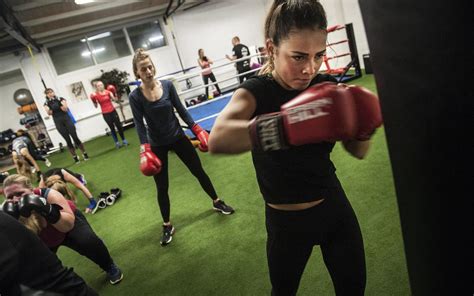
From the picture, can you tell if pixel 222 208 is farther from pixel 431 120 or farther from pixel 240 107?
pixel 431 120

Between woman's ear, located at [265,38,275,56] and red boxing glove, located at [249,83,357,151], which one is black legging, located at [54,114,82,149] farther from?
red boxing glove, located at [249,83,357,151]

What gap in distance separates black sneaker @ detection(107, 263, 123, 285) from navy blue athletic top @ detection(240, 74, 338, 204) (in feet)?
6.30

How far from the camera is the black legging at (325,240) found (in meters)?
1.08

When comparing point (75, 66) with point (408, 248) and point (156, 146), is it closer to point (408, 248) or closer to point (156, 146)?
point (156, 146)

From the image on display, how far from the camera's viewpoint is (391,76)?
1.53 ft

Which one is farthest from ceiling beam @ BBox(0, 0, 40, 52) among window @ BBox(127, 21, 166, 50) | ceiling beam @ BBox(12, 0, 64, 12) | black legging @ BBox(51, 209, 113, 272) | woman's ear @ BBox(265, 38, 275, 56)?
woman's ear @ BBox(265, 38, 275, 56)

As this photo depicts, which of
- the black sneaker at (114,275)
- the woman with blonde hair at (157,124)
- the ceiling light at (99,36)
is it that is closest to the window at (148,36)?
the ceiling light at (99,36)

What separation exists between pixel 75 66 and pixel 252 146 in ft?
36.6

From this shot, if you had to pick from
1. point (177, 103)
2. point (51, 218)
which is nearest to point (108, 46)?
point (177, 103)

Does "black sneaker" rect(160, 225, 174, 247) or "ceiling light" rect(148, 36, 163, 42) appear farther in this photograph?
"ceiling light" rect(148, 36, 163, 42)

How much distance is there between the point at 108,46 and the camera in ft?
35.0

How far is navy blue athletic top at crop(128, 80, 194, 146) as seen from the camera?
249 cm

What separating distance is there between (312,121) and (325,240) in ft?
1.71

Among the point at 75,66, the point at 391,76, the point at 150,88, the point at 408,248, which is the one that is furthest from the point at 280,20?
the point at 75,66
